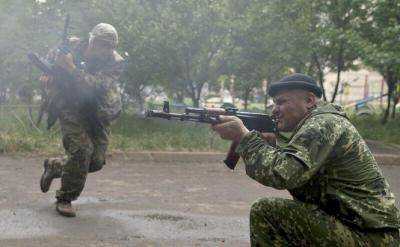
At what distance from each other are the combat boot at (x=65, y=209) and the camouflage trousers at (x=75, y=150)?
0.04m

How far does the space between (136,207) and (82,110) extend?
3.69ft

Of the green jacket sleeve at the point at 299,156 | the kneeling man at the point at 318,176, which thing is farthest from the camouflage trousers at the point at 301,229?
the green jacket sleeve at the point at 299,156

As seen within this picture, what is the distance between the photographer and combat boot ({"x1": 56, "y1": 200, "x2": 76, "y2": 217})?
5516 mm

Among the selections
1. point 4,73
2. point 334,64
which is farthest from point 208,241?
point 334,64

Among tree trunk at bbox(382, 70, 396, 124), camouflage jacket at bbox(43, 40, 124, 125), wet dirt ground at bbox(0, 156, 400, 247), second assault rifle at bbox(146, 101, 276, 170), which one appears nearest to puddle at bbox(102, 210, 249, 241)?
wet dirt ground at bbox(0, 156, 400, 247)

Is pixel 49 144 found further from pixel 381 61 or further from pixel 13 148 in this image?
pixel 381 61

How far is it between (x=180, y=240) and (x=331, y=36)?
8.33 m

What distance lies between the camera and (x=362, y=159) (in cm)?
313

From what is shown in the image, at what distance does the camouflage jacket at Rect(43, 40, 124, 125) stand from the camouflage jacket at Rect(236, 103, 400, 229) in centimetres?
257

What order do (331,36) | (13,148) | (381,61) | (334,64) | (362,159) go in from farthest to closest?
(334,64) < (331,36) < (381,61) < (13,148) < (362,159)

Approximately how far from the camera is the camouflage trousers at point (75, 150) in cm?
549

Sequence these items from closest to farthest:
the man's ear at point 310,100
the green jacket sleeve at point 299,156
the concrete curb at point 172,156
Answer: the green jacket sleeve at point 299,156, the man's ear at point 310,100, the concrete curb at point 172,156

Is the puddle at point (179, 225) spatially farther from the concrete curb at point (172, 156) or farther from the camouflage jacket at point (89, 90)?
the concrete curb at point (172, 156)

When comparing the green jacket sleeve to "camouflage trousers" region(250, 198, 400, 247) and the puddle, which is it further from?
the puddle
